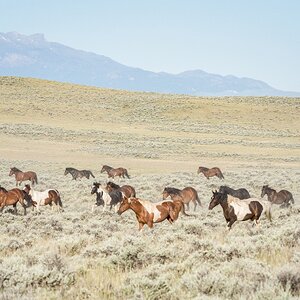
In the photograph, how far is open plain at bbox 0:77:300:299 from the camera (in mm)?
6414

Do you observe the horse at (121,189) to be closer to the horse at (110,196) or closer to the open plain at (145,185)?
the horse at (110,196)

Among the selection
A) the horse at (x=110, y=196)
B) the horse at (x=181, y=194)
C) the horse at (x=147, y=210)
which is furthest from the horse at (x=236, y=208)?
the horse at (x=110, y=196)

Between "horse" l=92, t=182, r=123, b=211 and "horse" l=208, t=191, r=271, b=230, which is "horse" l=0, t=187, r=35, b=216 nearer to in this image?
"horse" l=92, t=182, r=123, b=211

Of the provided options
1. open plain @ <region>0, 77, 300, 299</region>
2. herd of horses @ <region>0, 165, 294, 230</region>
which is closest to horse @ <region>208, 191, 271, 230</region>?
herd of horses @ <region>0, 165, 294, 230</region>

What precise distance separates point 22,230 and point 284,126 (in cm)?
6945

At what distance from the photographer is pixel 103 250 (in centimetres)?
863

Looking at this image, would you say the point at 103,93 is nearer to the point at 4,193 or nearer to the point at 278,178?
the point at 278,178

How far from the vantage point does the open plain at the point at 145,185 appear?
641 centimetres

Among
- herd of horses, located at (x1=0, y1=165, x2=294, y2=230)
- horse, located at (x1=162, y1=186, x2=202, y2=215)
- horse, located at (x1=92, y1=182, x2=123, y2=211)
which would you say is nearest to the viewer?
herd of horses, located at (x1=0, y1=165, x2=294, y2=230)

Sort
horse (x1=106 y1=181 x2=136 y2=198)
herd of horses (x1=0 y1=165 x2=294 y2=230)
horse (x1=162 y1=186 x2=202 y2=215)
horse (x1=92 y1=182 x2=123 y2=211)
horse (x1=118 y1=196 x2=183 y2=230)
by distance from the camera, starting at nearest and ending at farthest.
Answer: horse (x1=118 y1=196 x2=183 y2=230) → herd of horses (x1=0 y1=165 x2=294 y2=230) → horse (x1=92 y1=182 x2=123 y2=211) → horse (x1=162 y1=186 x2=202 y2=215) → horse (x1=106 y1=181 x2=136 y2=198)

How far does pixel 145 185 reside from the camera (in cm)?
2752

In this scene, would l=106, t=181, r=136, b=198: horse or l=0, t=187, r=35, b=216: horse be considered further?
l=106, t=181, r=136, b=198: horse

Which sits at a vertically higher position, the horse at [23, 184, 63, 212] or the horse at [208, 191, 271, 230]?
the horse at [208, 191, 271, 230]

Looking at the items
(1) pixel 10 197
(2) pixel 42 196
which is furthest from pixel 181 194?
(1) pixel 10 197
